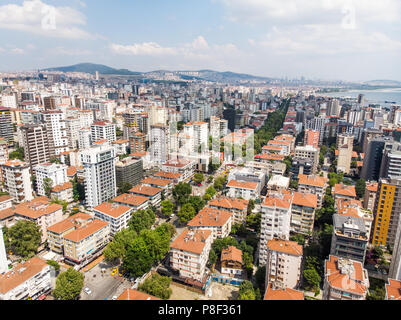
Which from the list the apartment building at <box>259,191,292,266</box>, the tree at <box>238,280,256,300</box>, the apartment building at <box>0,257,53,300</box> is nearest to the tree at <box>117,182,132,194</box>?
the apartment building at <box>0,257,53,300</box>

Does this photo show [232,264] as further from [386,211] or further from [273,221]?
[386,211]

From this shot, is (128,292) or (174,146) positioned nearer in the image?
(128,292)

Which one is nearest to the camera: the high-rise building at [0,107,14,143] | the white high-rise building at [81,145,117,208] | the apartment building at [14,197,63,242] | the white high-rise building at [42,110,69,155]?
the apartment building at [14,197,63,242]

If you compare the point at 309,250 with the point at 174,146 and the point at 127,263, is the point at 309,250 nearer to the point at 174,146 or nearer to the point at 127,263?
the point at 127,263

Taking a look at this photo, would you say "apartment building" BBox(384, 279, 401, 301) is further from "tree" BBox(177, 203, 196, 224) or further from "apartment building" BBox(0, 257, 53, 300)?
"apartment building" BBox(0, 257, 53, 300)

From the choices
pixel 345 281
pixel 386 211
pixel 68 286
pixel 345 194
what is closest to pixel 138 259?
pixel 68 286

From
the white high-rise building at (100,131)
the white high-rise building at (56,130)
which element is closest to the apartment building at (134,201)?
the white high-rise building at (56,130)
